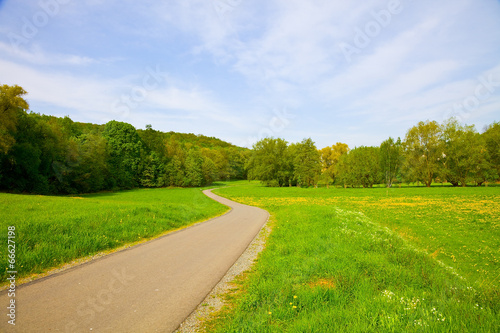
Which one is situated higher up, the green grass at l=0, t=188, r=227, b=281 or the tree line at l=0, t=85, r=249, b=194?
the tree line at l=0, t=85, r=249, b=194

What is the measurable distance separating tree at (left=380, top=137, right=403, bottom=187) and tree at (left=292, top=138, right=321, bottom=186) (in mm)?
20402

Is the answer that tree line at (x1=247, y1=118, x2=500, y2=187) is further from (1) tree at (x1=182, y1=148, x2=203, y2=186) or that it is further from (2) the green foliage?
(1) tree at (x1=182, y1=148, x2=203, y2=186)

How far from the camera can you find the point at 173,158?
7538 centimetres

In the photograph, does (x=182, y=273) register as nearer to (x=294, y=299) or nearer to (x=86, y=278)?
(x=86, y=278)

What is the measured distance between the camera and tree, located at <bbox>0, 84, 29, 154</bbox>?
1125 inches

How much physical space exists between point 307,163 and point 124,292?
67.6 metres

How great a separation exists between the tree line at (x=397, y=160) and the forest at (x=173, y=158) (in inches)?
8.0

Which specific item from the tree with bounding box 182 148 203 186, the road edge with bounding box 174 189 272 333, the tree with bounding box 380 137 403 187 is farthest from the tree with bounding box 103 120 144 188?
the tree with bounding box 380 137 403 187

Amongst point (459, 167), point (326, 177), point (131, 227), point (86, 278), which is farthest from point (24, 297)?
point (459, 167)

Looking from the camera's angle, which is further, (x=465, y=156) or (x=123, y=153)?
(x=123, y=153)

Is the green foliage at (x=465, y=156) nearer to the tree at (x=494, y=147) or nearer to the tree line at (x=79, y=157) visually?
the tree at (x=494, y=147)

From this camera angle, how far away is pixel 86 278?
6.05m

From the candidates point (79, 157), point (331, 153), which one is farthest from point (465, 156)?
point (79, 157)

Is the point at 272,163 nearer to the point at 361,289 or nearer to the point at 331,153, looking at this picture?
the point at 331,153
